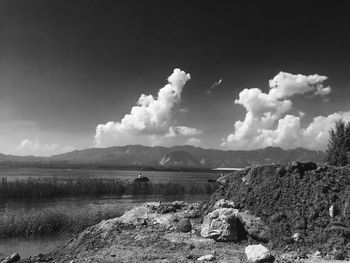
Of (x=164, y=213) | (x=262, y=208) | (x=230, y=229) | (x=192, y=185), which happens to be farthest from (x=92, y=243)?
(x=192, y=185)

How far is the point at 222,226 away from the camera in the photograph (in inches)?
437

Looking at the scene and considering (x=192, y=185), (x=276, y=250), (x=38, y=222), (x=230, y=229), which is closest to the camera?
(x=276, y=250)

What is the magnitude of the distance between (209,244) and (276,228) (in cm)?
212

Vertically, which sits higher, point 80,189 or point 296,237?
point 296,237

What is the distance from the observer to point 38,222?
19.2 meters

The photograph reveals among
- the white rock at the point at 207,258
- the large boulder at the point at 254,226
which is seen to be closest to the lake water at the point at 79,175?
the large boulder at the point at 254,226

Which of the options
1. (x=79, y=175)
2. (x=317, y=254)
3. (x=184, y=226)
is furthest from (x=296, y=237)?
(x=79, y=175)

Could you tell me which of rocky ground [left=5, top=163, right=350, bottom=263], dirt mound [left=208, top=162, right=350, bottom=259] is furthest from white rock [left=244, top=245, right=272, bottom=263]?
dirt mound [left=208, top=162, right=350, bottom=259]

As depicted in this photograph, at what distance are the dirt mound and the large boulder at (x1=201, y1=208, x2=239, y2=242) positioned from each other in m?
1.06

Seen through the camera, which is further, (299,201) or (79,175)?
(79,175)

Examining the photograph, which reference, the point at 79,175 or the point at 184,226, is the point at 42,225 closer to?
the point at 184,226

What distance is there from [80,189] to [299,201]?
3444cm

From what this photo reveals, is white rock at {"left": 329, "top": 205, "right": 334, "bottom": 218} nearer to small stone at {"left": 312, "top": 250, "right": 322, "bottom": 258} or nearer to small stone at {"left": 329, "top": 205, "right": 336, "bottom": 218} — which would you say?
small stone at {"left": 329, "top": 205, "right": 336, "bottom": 218}

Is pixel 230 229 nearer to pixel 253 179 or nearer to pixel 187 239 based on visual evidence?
pixel 187 239
